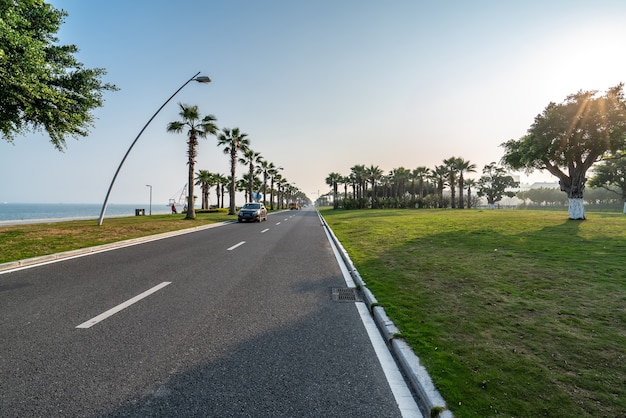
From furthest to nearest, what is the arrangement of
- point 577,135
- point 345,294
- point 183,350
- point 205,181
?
point 205,181
point 577,135
point 345,294
point 183,350

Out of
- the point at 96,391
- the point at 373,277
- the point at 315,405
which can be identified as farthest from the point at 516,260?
the point at 96,391

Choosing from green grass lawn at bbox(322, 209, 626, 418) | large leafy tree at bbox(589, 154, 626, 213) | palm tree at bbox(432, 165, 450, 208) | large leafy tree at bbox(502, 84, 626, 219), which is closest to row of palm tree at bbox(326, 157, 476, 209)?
palm tree at bbox(432, 165, 450, 208)

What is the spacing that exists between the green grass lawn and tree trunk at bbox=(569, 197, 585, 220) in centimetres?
1637

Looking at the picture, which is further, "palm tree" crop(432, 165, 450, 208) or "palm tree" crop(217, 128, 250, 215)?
"palm tree" crop(432, 165, 450, 208)

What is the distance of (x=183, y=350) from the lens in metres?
3.36

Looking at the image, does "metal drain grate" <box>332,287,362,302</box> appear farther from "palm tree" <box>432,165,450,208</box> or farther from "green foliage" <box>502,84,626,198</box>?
"palm tree" <box>432,165,450,208</box>

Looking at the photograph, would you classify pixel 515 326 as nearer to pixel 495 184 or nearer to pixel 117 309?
pixel 117 309

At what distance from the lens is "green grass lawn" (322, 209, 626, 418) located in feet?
8.21

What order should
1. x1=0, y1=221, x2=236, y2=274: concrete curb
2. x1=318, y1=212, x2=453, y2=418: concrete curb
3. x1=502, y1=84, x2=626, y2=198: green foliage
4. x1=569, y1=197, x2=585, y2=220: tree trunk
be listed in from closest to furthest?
1. x1=318, y1=212, x2=453, y2=418: concrete curb
2. x1=0, y1=221, x2=236, y2=274: concrete curb
3. x1=502, y1=84, x2=626, y2=198: green foliage
4. x1=569, y1=197, x2=585, y2=220: tree trunk

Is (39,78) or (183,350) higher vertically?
(39,78)

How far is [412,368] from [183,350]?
97.6 inches

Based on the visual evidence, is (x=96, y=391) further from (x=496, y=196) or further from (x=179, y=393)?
(x=496, y=196)

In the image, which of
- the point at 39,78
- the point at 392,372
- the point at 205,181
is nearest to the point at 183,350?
the point at 392,372

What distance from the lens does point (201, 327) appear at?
4.00 metres
